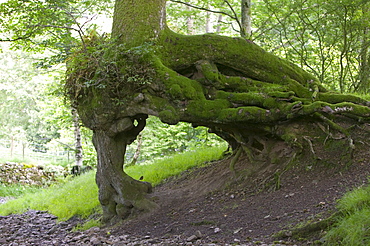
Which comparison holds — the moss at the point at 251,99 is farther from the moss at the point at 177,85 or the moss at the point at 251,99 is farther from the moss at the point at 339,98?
the moss at the point at 339,98

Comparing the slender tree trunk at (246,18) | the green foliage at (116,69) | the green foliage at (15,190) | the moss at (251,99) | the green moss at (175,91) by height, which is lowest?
the green foliage at (15,190)

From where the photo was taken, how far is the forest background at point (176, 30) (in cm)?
958

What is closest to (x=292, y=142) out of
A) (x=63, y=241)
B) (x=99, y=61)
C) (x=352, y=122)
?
(x=352, y=122)

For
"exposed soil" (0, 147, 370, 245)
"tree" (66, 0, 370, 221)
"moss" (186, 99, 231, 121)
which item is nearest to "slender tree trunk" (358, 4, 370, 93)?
"tree" (66, 0, 370, 221)

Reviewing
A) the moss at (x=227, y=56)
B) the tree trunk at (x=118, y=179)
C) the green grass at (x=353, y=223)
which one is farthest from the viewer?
the tree trunk at (x=118, y=179)

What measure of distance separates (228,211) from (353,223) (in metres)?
2.99

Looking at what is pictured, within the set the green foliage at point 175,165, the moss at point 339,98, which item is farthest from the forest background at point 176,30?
the moss at point 339,98

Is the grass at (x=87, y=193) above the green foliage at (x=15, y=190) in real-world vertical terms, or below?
above

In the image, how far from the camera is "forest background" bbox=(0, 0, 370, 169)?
9.58 metres

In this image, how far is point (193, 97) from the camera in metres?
7.50

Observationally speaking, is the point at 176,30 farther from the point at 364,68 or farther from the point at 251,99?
the point at 251,99

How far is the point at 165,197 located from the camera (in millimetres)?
9047

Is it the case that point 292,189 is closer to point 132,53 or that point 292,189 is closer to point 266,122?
point 266,122

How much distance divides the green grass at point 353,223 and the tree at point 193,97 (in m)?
2.16
